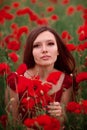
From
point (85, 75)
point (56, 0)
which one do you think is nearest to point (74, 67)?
point (85, 75)

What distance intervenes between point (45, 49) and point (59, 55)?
344 millimetres

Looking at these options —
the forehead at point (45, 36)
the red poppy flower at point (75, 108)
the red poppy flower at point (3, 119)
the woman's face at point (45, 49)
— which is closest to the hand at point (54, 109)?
the red poppy flower at point (75, 108)

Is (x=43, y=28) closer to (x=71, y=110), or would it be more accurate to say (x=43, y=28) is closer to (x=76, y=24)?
(x=71, y=110)

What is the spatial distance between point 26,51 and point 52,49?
0.27 metres

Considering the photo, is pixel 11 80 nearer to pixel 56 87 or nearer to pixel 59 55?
pixel 56 87

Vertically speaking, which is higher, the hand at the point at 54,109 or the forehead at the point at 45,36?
the forehead at the point at 45,36

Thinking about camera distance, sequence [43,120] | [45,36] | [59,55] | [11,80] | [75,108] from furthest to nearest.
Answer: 1. [59,55]
2. [45,36]
3. [11,80]
4. [75,108]
5. [43,120]

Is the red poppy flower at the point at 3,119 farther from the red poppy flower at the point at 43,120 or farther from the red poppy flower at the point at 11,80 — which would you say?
the red poppy flower at the point at 43,120

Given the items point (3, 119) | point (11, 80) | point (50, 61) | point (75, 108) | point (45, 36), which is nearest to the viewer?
point (75, 108)

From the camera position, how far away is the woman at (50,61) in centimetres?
277

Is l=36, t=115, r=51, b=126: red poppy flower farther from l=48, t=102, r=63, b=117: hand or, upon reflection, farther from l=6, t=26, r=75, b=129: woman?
l=6, t=26, r=75, b=129: woman

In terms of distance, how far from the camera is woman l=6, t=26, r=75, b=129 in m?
2.77

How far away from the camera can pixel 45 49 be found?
274 centimetres

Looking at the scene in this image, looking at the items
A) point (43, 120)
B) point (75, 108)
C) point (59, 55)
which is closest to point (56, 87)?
point (59, 55)
